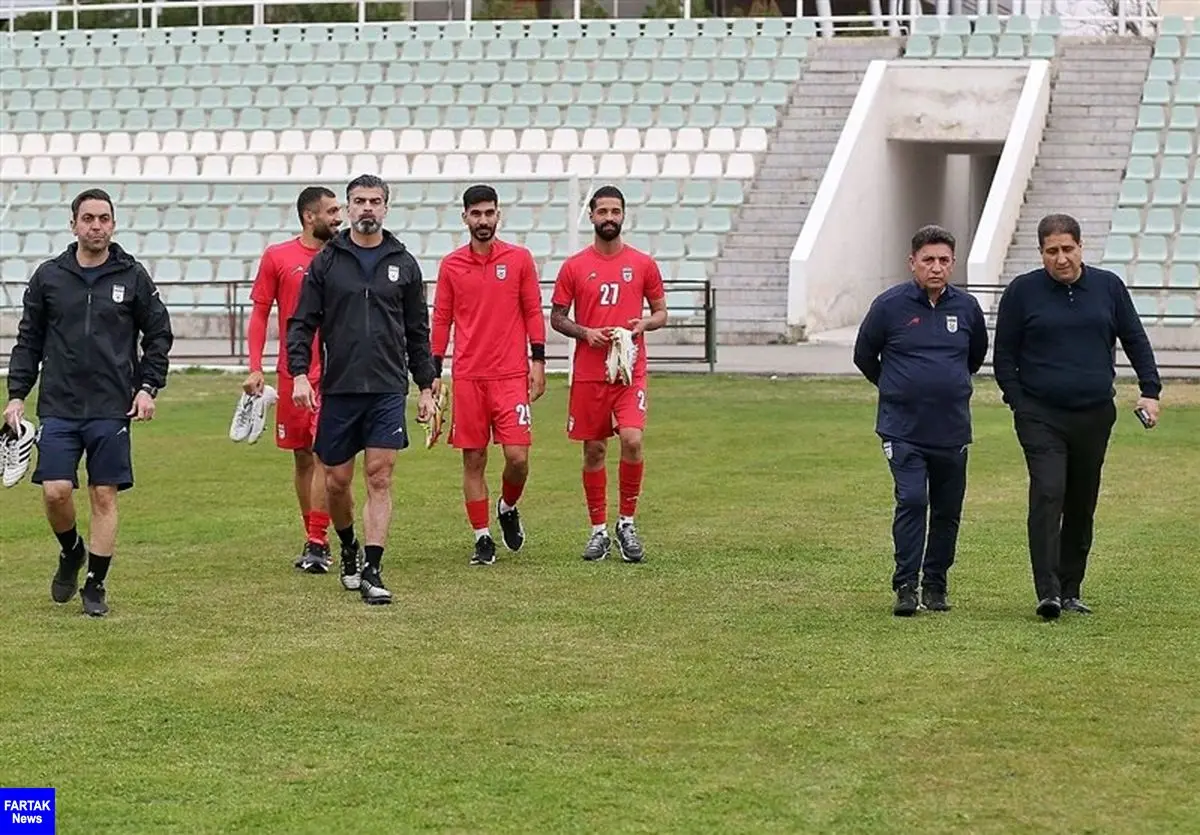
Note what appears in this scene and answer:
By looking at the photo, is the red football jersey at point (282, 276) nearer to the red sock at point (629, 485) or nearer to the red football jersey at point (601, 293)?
the red football jersey at point (601, 293)

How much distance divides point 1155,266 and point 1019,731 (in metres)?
20.3

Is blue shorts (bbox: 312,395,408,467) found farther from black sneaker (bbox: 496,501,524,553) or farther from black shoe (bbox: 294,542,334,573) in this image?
black sneaker (bbox: 496,501,524,553)

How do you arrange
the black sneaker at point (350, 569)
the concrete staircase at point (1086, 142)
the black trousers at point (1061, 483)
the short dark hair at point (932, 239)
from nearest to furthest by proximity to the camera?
the black trousers at point (1061, 483), the short dark hair at point (932, 239), the black sneaker at point (350, 569), the concrete staircase at point (1086, 142)

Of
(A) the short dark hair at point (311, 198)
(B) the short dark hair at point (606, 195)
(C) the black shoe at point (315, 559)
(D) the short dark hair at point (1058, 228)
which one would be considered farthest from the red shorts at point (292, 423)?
(D) the short dark hair at point (1058, 228)

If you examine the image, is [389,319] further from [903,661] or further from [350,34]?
[350,34]

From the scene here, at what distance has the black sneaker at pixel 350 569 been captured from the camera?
427 inches

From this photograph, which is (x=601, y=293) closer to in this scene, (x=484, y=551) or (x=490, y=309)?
(x=490, y=309)

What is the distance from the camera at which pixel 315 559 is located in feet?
37.8

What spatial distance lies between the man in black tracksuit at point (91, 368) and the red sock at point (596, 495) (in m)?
2.64

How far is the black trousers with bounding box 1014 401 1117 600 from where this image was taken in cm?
984

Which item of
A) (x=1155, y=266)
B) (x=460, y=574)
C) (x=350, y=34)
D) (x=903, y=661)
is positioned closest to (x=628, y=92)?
(x=350, y=34)

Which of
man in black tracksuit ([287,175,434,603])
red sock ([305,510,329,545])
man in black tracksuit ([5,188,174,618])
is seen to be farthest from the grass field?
man in black tracksuit ([287,175,434,603])

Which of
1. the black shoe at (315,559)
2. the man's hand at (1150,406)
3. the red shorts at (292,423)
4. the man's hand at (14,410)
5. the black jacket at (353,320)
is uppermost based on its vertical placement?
the black jacket at (353,320)

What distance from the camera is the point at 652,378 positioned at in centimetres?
2377
